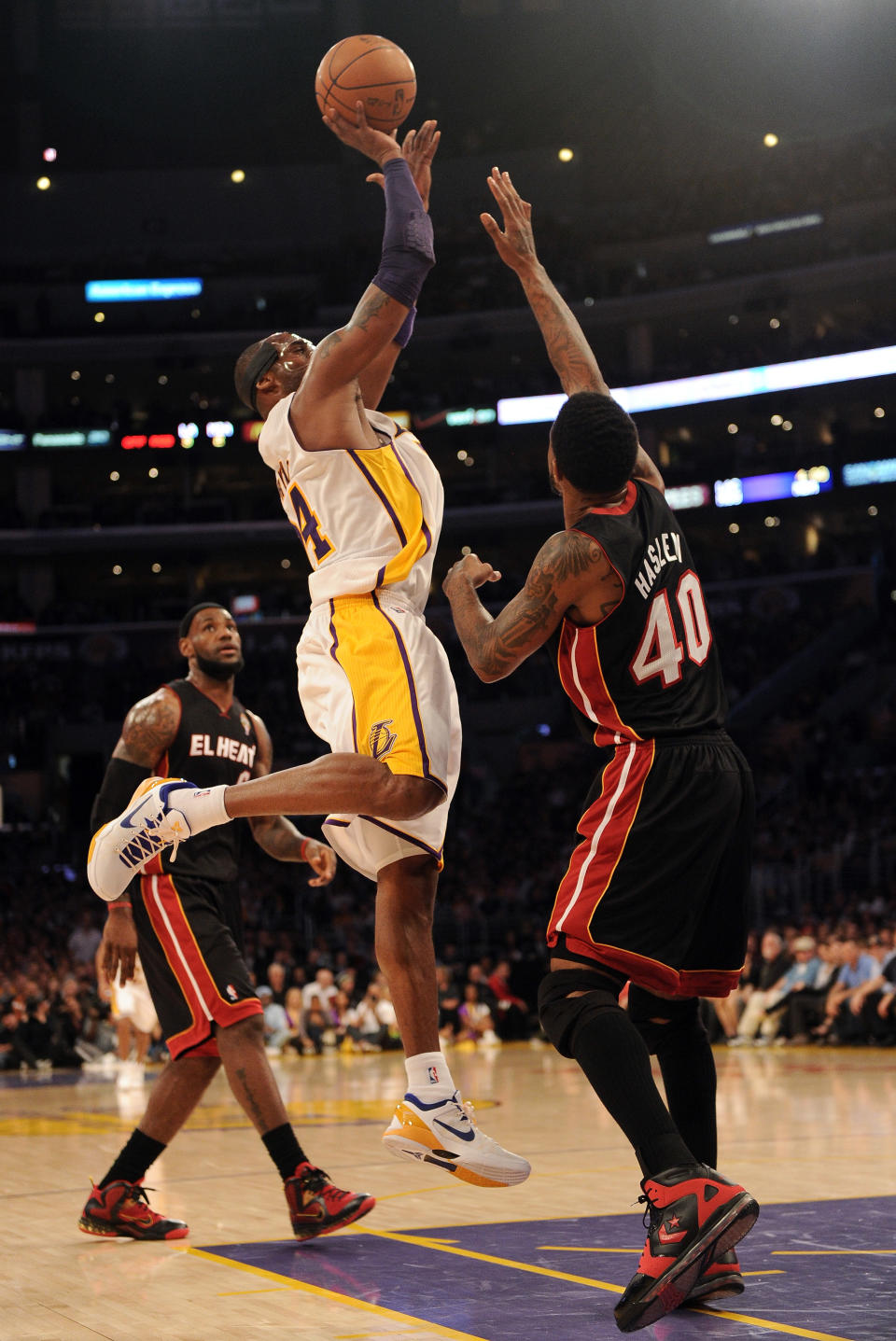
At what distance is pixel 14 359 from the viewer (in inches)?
1513

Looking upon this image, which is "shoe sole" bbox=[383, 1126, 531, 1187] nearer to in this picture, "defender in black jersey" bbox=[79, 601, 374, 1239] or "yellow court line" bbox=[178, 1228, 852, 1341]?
"yellow court line" bbox=[178, 1228, 852, 1341]

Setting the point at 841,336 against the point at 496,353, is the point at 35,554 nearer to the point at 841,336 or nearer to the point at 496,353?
the point at 496,353

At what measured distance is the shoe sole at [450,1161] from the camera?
4395 millimetres

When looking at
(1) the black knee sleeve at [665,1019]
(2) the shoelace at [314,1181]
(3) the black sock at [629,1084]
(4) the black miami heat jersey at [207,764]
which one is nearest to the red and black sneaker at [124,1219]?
(2) the shoelace at [314,1181]

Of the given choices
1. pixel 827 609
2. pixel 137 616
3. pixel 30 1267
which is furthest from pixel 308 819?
pixel 30 1267

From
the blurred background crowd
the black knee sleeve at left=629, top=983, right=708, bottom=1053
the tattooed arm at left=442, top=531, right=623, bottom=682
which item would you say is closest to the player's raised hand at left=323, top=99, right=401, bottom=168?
the tattooed arm at left=442, top=531, right=623, bottom=682

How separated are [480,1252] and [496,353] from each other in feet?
125

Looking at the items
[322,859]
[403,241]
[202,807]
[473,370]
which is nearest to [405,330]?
[403,241]

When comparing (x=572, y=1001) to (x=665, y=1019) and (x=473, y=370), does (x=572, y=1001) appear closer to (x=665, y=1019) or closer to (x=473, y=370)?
(x=665, y=1019)

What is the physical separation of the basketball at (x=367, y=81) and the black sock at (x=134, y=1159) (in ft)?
13.3

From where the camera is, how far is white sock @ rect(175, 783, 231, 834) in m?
4.72

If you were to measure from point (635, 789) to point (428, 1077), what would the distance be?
113 centimetres

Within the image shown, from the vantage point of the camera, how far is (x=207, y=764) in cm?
661

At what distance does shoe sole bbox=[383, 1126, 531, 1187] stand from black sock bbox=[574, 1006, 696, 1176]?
0.50m
